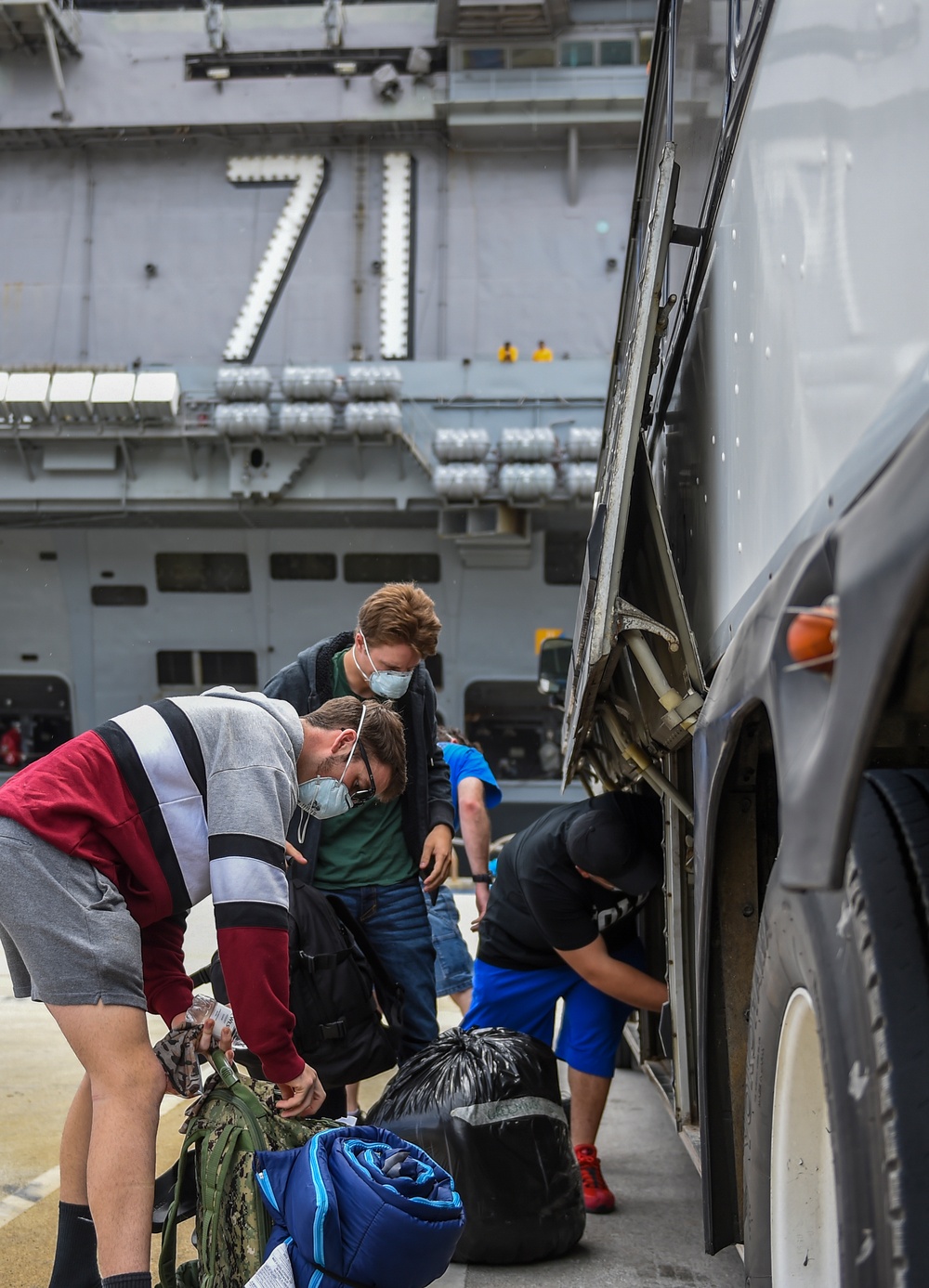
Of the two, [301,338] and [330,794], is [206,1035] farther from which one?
[301,338]

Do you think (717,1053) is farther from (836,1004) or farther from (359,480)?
(359,480)

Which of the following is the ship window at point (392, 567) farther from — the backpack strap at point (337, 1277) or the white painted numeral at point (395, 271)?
the backpack strap at point (337, 1277)

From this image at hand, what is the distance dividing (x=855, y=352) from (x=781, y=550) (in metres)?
0.35

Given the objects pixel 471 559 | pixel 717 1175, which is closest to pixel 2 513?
pixel 471 559

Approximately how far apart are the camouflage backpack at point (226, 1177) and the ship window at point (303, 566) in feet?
44.4

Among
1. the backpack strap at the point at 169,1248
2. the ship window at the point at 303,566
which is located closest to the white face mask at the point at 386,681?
the backpack strap at the point at 169,1248

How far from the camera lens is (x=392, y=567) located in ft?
52.0

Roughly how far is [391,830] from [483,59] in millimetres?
14636

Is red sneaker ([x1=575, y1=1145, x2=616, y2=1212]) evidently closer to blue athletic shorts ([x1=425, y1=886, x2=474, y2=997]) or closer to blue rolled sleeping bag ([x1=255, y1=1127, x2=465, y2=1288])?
blue rolled sleeping bag ([x1=255, y1=1127, x2=465, y2=1288])

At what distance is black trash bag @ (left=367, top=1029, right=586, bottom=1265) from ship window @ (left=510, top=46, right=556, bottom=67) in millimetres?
15470

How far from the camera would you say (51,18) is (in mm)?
15414

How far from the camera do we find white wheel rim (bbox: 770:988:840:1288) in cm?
142

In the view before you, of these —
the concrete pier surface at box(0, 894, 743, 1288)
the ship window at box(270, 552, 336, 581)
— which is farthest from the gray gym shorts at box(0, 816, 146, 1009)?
the ship window at box(270, 552, 336, 581)

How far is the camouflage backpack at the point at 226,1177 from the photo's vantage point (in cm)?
236
